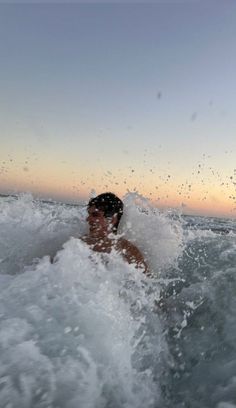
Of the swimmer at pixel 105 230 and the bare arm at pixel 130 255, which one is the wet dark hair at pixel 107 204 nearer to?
the swimmer at pixel 105 230

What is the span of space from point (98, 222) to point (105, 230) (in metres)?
0.14

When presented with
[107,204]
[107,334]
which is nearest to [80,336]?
[107,334]

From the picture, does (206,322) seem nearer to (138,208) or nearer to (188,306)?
(188,306)

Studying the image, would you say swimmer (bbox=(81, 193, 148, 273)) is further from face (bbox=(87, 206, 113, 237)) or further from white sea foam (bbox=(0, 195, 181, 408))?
white sea foam (bbox=(0, 195, 181, 408))

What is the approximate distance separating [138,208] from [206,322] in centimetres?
281

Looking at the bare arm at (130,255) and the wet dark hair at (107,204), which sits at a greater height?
the wet dark hair at (107,204)

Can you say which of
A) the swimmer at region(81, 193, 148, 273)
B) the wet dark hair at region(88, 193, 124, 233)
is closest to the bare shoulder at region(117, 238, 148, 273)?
the swimmer at region(81, 193, 148, 273)

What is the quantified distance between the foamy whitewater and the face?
369mm

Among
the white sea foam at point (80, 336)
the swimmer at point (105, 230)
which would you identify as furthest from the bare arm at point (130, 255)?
the white sea foam at point (80, 336)

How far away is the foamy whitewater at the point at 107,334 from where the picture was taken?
2.87 m

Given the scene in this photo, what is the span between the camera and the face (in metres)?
5.43

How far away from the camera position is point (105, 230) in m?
5.50

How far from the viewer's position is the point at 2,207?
8.81 m

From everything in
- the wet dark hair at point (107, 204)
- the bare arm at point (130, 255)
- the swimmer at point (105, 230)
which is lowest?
the bare arm at point (130, 255)
